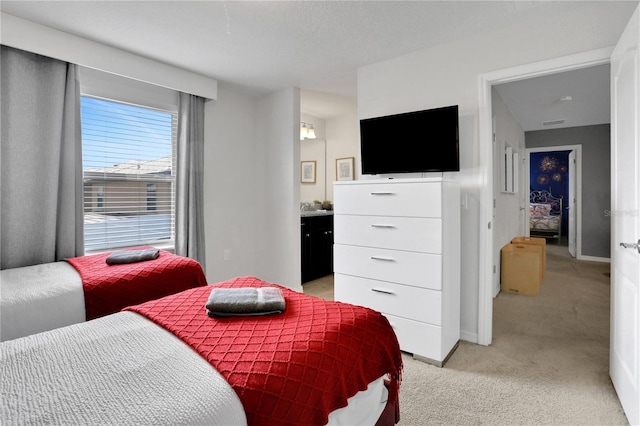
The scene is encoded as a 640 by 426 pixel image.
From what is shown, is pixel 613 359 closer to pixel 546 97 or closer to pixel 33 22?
pixel 546 97

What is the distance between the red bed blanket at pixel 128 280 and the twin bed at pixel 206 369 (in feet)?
2.27

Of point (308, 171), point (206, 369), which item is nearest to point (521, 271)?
point (308, 171)

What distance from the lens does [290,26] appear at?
2432 mm

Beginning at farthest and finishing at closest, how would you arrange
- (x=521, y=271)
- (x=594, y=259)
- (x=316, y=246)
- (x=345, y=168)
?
(x=594, y=259) < (x=345, y=168) < (x=316, y=246) < (x=521, y=271)

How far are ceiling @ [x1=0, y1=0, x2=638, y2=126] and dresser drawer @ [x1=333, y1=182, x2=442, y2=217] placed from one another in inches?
46.4

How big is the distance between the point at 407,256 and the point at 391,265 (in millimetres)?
149

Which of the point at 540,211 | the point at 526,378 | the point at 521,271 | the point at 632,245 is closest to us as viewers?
the point at 632,245

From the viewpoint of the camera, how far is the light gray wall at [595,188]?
230 inches

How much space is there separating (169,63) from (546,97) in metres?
4.60

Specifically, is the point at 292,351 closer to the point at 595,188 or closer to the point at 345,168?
the point at 345,168

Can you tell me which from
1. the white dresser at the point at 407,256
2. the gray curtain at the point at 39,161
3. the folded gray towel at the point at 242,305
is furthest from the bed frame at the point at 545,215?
the gray curtain at the point at 39,161

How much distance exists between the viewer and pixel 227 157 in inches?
156

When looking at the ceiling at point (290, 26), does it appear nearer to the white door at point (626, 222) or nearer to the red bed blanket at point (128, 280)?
the white door at point (626, 222)

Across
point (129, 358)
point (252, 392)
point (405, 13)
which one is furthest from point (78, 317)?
point (405, 13)
